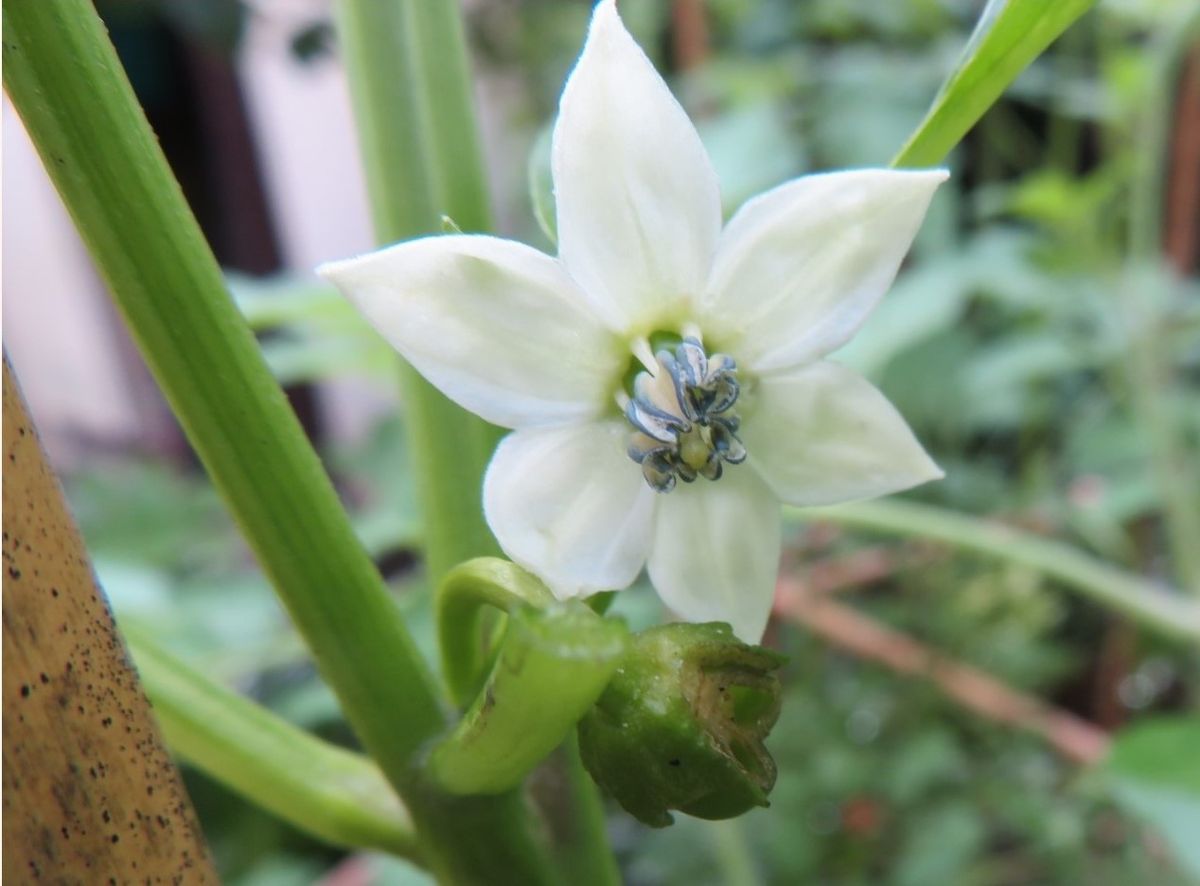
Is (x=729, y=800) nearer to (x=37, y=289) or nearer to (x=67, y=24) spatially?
(x=67, y=24)

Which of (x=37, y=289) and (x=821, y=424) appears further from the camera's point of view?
(x=37, y=289)

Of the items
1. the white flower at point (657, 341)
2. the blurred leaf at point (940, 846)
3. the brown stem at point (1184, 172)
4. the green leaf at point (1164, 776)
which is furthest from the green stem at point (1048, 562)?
the brown stem at point (1184, 172)

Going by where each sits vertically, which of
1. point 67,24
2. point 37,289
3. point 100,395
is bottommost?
point 100,395

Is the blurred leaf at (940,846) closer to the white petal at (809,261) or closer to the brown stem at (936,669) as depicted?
the brown stem at (936,669)

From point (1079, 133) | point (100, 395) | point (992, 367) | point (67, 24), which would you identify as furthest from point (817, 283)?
point (100, 395)

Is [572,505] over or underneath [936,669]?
over

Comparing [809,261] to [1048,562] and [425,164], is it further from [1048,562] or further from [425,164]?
[1048,562]

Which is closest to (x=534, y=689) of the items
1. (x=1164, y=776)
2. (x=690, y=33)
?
(x=1164, y=776)

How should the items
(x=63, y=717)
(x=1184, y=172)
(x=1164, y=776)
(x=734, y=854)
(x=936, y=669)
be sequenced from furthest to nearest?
(x=1184, y=172) < (x=936, y=669) < (x=734, y=854) < (x=1164, y=776) < (x=63, y=717)
